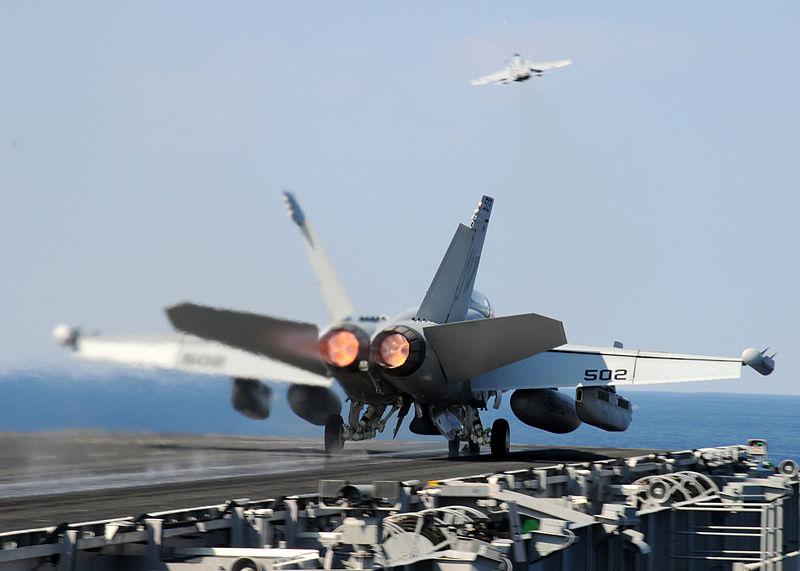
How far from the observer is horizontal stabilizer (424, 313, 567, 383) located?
30.5 meters

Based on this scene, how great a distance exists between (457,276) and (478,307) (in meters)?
2.86

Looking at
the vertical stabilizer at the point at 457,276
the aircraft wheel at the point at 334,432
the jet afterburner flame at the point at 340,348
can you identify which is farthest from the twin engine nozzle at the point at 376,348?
the aircraft wheel at the point at 334,432

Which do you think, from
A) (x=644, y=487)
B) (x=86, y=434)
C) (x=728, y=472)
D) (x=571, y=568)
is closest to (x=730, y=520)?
(x=644, y=487)

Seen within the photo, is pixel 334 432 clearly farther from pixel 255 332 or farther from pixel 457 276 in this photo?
pixel 255 332

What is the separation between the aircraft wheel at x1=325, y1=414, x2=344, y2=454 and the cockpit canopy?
245 inches

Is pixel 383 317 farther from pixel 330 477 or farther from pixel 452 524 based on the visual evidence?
pixel 452 524

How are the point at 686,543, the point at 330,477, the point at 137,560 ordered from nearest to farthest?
the point at 137,560 < the point at 686,543 < the point at 330,477

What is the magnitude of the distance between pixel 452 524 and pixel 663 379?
23.7 m

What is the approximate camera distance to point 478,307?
3834cm

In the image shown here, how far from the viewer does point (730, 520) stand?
20750mm

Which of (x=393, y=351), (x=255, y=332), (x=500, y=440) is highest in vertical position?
(x=255, y=332)

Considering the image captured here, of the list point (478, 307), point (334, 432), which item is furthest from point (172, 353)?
point (478, 307)

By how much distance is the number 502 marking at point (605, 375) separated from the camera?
35625mm

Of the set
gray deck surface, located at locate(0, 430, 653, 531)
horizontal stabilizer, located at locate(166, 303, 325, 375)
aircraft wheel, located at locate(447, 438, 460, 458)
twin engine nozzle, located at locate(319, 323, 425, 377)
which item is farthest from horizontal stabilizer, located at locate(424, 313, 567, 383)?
horizontal stabilizer, located at locate(166, 303, 325, 375)
